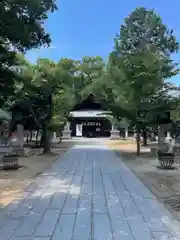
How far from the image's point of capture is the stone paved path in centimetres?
552

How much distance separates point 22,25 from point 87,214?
4.94m

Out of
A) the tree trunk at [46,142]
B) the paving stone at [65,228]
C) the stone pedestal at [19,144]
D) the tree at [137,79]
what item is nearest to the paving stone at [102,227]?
the paving stone at [65,228]

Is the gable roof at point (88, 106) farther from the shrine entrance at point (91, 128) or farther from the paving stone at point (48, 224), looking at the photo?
the paving stone at point (48, 224)

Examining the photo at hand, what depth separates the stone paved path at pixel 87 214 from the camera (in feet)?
18.1

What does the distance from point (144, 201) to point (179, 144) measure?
15.6 m

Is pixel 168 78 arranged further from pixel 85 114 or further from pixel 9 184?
pixel 85 114

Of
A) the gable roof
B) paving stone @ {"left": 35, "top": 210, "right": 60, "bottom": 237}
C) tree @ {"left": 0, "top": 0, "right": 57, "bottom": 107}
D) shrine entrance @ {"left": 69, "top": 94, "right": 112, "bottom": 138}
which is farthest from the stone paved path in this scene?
the gable roof

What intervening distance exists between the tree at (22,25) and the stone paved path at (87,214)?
3.88 metres

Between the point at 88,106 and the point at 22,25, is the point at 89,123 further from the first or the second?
the point at 22,25

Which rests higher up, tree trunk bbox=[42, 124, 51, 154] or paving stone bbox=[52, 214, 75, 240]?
tree trunk bbox=[42, 124, 51, 154]

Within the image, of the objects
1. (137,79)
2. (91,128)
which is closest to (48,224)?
(137,79)

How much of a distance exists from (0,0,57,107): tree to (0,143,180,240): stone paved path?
388 cm

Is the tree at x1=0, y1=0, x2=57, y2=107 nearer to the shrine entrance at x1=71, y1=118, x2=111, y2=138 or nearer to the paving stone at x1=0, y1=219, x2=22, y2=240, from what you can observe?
the paving stone at x1=0, y1=219, x2=22, y2=240

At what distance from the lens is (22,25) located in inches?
360
